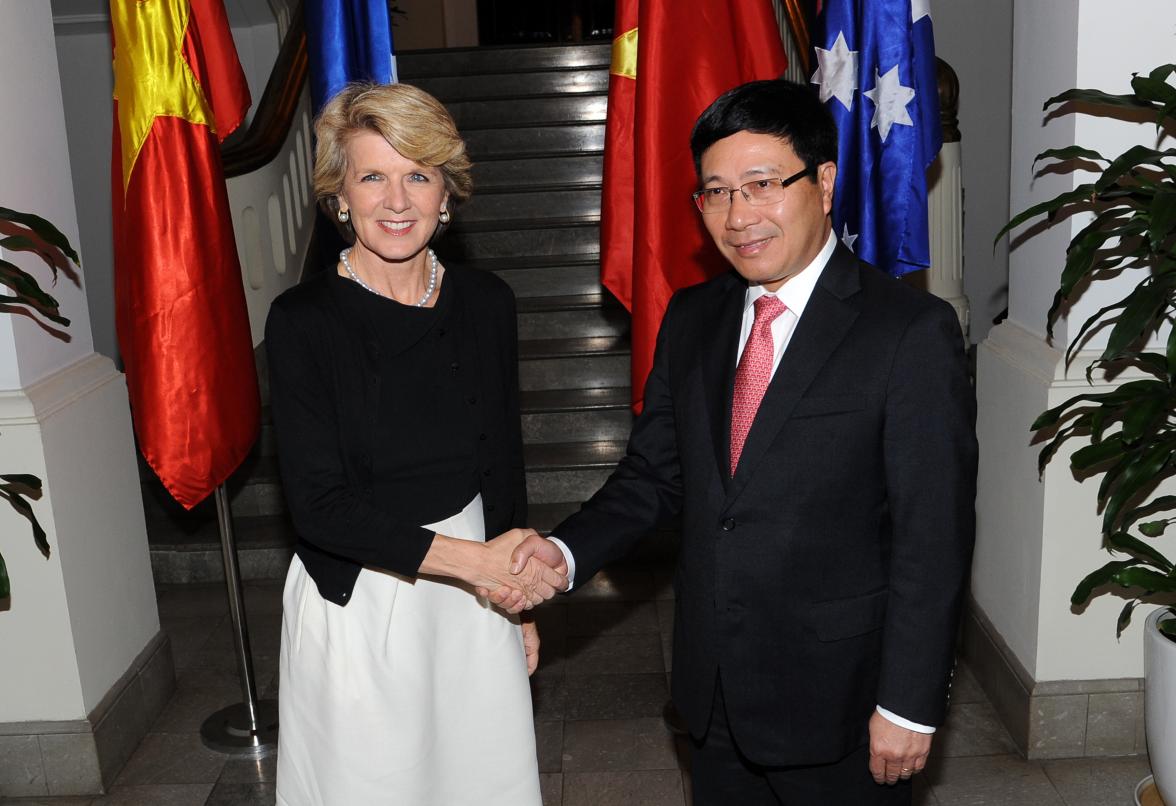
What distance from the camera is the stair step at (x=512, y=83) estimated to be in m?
7.44

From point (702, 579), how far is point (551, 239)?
4.61 metres

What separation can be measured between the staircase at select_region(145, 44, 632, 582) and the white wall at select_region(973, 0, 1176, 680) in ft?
6.12

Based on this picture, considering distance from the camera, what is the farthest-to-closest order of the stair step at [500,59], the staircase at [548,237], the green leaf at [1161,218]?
1. the stair step at [500,59]
2. the staircase at [548,237]
3. the green leaf at [1161,218]

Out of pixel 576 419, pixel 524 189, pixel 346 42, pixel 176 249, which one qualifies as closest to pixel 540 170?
pixel 524 189

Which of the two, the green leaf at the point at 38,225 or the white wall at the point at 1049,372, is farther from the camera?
the white wall at the point at 1049,372

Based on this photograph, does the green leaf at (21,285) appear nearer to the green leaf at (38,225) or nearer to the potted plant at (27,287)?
the potted plant at (27,287)

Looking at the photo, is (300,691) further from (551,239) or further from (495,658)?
(551,239)

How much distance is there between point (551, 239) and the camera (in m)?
6.39

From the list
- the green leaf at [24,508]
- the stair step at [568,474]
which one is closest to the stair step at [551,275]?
the stair step at [568,474]

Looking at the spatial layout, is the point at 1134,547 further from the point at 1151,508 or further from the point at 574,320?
the point at 574,320

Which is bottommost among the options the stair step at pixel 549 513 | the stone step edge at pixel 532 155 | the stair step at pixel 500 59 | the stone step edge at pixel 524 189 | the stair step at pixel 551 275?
the stair step at pixel 549 513

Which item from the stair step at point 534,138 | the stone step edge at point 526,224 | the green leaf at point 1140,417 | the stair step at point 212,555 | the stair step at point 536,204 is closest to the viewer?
the green leaf at point 1140,417

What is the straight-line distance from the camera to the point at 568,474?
16.8 feet

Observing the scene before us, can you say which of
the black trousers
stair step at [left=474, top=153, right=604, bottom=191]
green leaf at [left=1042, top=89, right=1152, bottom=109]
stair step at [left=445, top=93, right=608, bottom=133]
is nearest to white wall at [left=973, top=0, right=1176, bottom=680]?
green leaf at [left=1042, top=89, right=1152, bottom=109]
